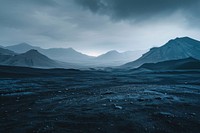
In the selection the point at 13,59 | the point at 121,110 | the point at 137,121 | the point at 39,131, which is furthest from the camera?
the point at 13,59

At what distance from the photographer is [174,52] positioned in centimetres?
17775

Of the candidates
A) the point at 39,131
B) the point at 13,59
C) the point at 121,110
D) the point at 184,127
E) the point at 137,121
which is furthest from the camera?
the point at 13,59

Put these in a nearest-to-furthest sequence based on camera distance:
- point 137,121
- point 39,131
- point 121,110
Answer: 1. point 39,131
2. point 137,121
3. point 121,110

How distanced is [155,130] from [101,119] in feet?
12.4

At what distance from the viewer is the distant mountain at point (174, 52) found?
16850 centimetres

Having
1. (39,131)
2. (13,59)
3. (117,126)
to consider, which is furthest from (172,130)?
(13,59)

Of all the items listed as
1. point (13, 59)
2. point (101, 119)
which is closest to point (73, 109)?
point (101, 119)

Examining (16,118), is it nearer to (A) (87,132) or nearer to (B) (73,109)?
(B) (73,109)

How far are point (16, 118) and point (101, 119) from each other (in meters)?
6.09

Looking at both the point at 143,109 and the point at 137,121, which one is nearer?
the point at 137,121

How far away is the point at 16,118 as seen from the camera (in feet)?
40.1

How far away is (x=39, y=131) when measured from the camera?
382 inches

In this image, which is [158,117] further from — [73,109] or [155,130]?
[73,109]

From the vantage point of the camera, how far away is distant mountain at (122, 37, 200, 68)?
168m
